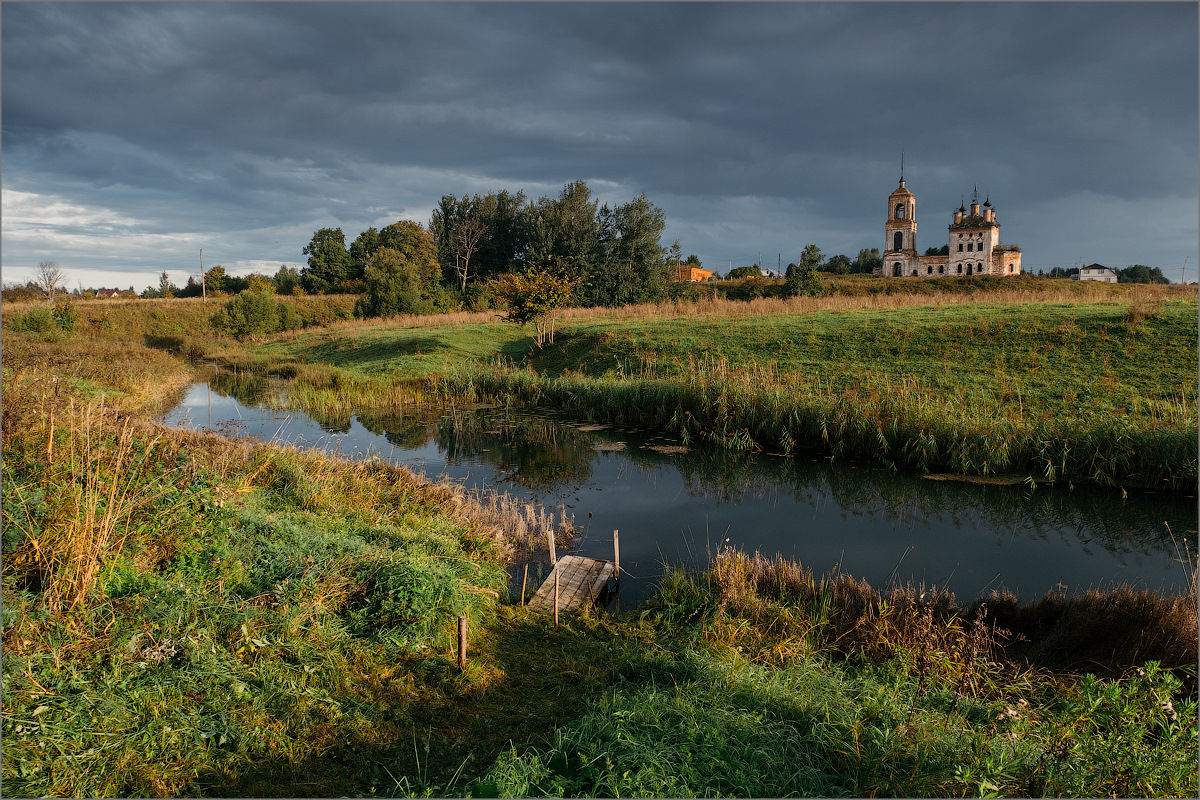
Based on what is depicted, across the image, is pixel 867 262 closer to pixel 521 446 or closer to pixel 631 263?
pixel 631 263

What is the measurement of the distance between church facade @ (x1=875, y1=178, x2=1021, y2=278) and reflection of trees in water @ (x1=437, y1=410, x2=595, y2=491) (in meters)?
74.2

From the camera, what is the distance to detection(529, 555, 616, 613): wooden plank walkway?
7.35 metres

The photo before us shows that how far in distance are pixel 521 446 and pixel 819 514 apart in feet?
26.0

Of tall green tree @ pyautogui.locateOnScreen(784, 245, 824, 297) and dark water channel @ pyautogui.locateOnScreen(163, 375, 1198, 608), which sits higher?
tall green tree @ pyautogui.locateOnScreen(784, 245, 824, 297)

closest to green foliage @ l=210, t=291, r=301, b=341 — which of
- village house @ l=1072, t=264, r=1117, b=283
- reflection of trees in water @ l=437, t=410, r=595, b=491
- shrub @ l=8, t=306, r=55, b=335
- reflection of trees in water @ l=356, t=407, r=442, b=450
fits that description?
shrub @ l=8, t=306, r=55, b=335

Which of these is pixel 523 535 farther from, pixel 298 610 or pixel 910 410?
pixel 910 410

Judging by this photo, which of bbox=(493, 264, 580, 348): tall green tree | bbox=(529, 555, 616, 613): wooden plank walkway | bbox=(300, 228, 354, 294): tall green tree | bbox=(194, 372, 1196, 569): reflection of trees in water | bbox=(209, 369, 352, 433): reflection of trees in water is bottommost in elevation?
bbox=(529, 555, 616, 613): wooden plank walkway

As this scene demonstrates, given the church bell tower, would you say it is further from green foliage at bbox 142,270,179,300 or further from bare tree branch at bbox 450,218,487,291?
green foliage at bbox 142,270,179,300

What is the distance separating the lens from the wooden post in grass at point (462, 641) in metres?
5.43

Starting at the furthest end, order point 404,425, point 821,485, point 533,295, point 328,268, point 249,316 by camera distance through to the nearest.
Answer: point 328,268, point 249,316, point 533,295, point 404,425, point 821,485

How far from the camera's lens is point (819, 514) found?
445 inches

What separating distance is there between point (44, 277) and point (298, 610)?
6502 centimetres

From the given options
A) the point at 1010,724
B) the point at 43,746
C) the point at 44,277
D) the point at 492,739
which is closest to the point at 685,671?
the point at 492,739

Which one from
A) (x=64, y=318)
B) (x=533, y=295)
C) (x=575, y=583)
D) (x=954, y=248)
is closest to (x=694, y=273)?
(x=954, y=248)
